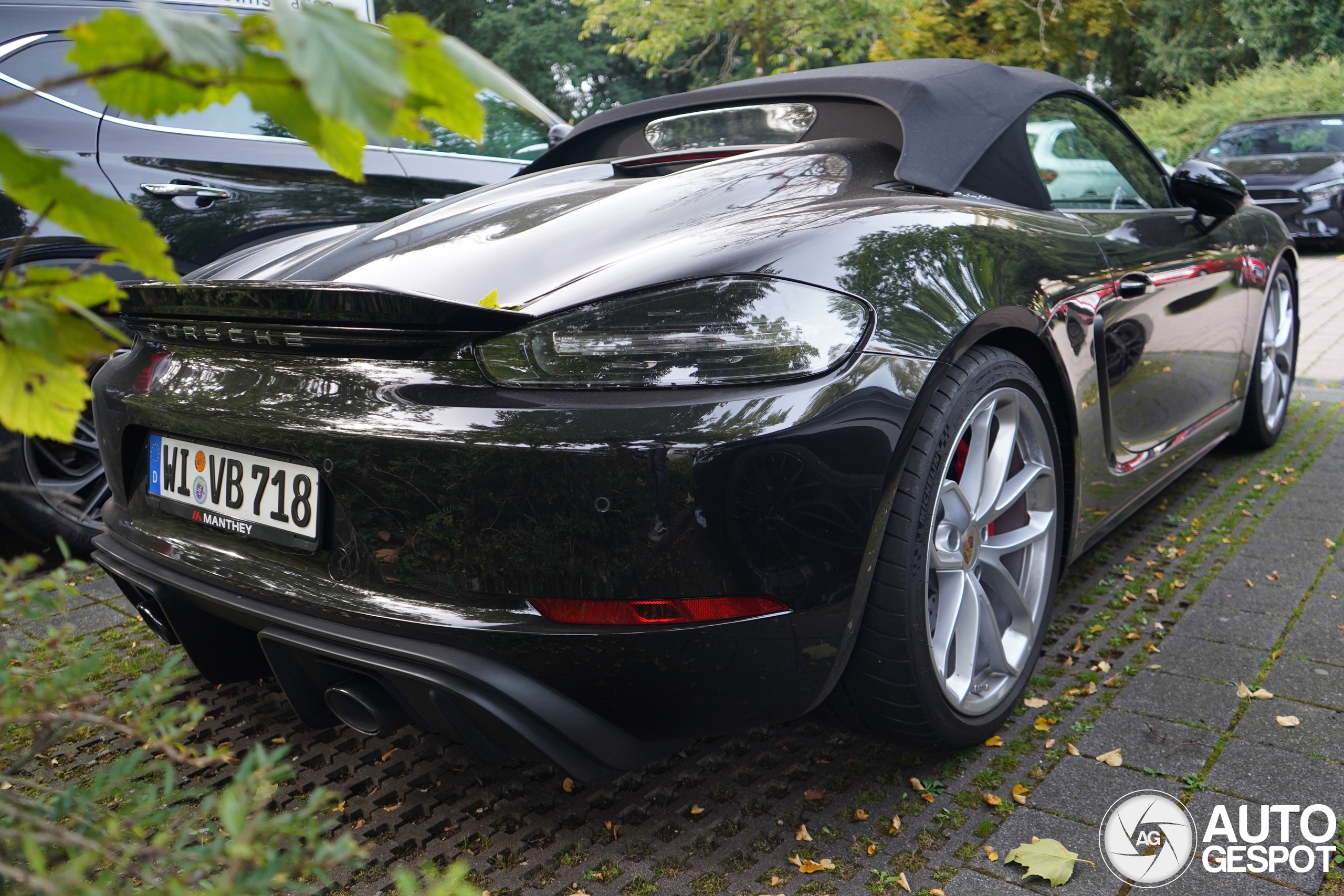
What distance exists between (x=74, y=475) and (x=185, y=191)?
3.32 feet

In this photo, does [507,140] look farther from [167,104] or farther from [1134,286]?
[167,104]

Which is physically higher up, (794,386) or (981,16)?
(981,16)

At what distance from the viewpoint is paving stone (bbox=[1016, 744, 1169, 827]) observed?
207 centimetres

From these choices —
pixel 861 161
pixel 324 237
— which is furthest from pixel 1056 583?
pixel 324 237

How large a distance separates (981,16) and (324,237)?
24.4 metres

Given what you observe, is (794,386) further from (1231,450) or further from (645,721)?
(1231,450)

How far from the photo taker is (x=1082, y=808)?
6.79 feet

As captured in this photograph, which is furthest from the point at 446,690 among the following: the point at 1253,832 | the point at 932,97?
the point at 932,97

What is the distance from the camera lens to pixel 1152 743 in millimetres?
2299

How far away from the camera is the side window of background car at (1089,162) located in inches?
119

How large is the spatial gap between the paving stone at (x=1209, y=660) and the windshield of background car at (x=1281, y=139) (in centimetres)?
→ 1237

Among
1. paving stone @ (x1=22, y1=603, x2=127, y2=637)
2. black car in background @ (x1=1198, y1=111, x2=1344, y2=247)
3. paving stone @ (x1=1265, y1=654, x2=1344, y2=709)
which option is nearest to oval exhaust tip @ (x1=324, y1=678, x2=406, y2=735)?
paving stone @ (x1=22, y1=603, x2=127, y2=637)

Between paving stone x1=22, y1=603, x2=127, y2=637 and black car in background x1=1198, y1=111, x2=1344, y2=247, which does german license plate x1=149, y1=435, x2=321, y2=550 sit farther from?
black car in background x1=1198, y1=111, x2=1344, y2=247

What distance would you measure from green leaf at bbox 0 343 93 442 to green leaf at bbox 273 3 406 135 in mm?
365
